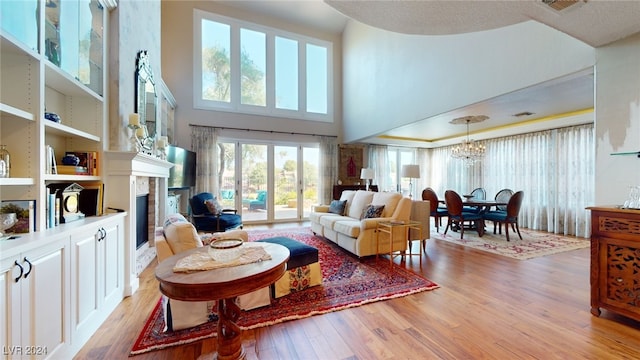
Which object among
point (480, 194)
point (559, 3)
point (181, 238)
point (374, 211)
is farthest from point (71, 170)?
point (480, 194)

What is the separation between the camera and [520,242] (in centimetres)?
460

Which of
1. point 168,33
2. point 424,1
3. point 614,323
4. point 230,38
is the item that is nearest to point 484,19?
point 424,1

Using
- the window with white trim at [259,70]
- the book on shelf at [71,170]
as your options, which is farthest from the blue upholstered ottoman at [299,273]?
Result: the window with white trim at [259,70]

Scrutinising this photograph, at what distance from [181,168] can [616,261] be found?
5.96 meters

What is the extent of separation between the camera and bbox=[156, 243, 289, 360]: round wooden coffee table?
1.24 m

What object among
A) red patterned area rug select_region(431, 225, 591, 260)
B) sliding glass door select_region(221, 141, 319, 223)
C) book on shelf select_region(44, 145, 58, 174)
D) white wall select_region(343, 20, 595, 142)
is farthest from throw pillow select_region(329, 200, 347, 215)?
book on shelf select_region(44, 145, 58, 174)

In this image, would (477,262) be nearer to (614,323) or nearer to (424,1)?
(614,323)

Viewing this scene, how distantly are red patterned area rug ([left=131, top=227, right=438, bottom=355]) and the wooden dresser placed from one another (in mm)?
1278

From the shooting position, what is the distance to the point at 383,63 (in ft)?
18.7

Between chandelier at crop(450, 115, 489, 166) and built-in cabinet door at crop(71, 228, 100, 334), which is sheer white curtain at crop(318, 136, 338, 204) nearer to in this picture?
chandelier at crop(450, 115, 489, 166)

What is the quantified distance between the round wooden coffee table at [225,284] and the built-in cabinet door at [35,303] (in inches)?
23.8

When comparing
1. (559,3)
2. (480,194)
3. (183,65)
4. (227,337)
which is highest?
(183,65)

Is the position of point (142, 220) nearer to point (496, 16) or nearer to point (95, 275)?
point (95, 275)

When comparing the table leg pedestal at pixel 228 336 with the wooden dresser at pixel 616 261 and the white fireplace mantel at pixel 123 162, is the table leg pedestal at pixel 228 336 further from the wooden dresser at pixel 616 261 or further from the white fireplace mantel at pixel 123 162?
the wooden dresser at pixel 616 261
